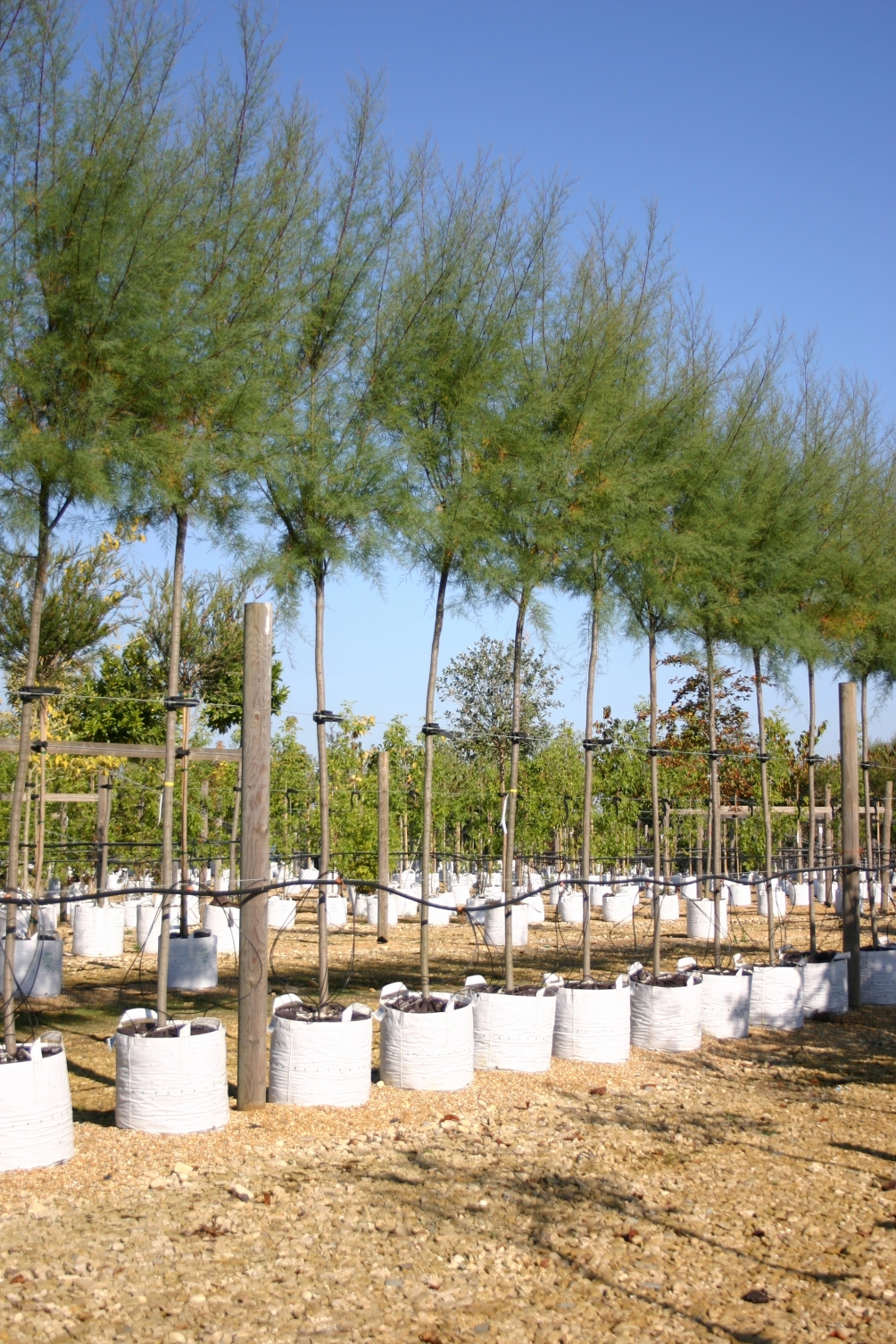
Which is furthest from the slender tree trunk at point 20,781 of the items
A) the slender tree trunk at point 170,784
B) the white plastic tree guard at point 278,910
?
the white plastic tree guard at point 278,910

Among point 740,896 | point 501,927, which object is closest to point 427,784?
point 501,927

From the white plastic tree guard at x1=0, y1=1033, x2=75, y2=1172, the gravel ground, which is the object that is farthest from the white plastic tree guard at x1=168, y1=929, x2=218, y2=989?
the white plastic tree guard at x1=0, y1=1033, x2=75, y2=1172

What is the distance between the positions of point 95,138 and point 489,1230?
535 centimetres

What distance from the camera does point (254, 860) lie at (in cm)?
625

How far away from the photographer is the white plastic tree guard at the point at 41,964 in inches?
383

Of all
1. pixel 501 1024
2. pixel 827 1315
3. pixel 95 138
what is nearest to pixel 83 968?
pixel 501 1024

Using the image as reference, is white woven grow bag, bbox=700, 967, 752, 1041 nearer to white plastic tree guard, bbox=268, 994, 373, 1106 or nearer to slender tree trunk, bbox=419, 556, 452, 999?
slender tree trunk, bbox=419, 556, 452, 999

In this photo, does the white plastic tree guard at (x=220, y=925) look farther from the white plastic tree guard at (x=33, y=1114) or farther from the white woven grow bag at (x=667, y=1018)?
the white plastic tree guard at (x=33, y=1114)

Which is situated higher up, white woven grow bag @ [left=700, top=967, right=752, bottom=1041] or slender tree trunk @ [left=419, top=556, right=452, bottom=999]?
slender tree trunk @ [left=419, top=556, right=452, bottom=999]

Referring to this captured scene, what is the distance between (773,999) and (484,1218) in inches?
197

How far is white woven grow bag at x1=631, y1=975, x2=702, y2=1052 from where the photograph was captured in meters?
7.96

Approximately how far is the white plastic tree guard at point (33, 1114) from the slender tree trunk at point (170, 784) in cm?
78

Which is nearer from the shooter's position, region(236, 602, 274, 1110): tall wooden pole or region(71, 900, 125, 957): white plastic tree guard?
region(236, 602, 274, 1110): tall wooden pole

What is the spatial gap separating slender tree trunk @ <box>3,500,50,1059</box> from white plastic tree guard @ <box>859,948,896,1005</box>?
768 cm
